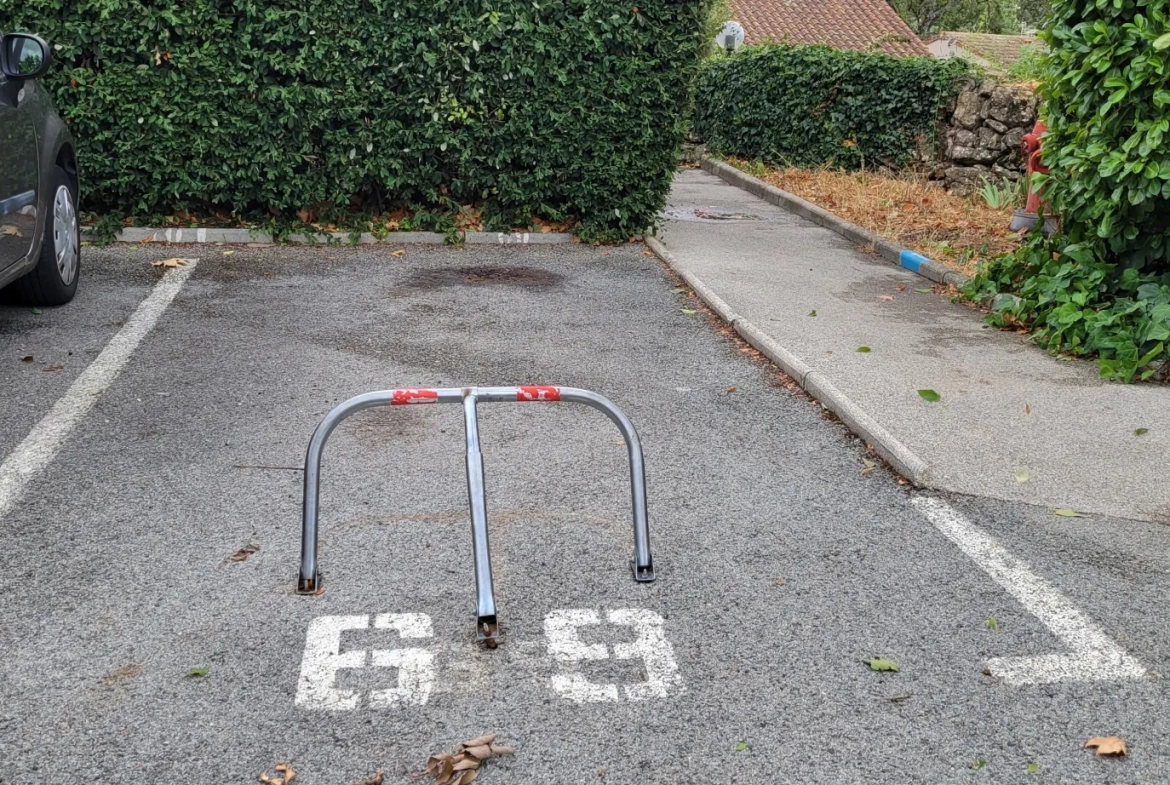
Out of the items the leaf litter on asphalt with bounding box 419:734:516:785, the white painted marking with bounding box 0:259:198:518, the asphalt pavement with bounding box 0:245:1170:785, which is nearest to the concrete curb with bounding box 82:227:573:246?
the white painted marking with bounding box 0:259:198:518

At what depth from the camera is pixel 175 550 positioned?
403cm

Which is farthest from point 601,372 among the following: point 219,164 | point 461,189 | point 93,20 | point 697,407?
point 93,20

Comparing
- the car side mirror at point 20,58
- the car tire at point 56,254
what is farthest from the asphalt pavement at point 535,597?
the car side mirror at point 20,58

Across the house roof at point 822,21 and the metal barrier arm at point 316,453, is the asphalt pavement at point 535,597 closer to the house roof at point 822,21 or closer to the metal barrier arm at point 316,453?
the metal barrier arm at point 316,453

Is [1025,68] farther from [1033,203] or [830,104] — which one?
[1033,203]

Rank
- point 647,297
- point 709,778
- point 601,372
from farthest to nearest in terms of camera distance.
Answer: point 647,297 → point 601,372 → point 709,778

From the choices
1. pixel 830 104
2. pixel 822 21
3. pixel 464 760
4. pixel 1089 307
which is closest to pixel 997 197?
pixel 830 104

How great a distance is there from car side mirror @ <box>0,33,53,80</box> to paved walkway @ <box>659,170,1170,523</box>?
180 inches

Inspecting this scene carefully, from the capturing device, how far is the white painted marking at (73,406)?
464 cm

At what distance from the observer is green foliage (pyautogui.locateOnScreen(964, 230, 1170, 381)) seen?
6410mm

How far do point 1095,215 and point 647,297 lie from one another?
3.25 m

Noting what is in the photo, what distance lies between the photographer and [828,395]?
596cm

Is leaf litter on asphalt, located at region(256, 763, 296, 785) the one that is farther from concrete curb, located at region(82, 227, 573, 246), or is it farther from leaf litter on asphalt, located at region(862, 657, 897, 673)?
concrete curb, located at region(82, 227, 573, 246)

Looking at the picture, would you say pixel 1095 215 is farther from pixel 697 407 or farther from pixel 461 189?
pixel 461 189
